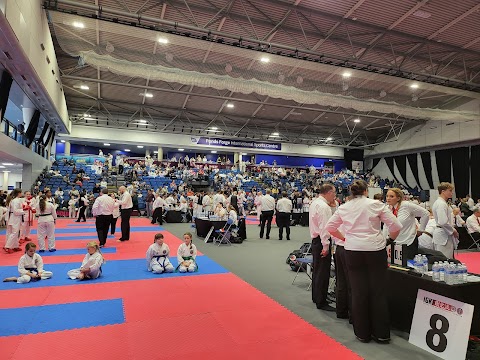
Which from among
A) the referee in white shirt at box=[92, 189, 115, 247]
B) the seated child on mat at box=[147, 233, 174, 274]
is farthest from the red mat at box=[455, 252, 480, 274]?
the referee in white shirt at box=[92, 189, 115, 247]

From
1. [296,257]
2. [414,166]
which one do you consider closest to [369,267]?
[296,257]

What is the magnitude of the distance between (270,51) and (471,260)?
28.5ft

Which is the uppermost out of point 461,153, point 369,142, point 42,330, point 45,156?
point 369,142

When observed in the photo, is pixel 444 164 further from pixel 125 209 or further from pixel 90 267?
pixel 90 267

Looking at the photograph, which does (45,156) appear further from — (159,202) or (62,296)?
(62,296)

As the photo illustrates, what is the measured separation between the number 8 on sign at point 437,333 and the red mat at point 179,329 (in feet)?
2.61

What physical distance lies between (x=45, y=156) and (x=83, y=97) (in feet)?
13.8

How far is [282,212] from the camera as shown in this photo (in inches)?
396

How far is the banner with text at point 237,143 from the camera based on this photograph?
82.5ft

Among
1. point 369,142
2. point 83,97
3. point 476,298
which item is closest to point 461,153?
point 369,142

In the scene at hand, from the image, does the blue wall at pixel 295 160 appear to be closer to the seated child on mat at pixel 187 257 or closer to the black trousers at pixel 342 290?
the seated child on mat at pixel 187 257

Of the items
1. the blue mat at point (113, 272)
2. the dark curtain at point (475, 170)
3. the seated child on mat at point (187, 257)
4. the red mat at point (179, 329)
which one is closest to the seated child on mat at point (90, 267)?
the blue mat at point (113, 272)

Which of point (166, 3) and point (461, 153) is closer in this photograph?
point (166, 3)

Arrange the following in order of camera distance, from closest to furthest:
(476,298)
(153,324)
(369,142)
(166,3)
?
(476,298)
(153,324)
(166,3)
(369,142)
